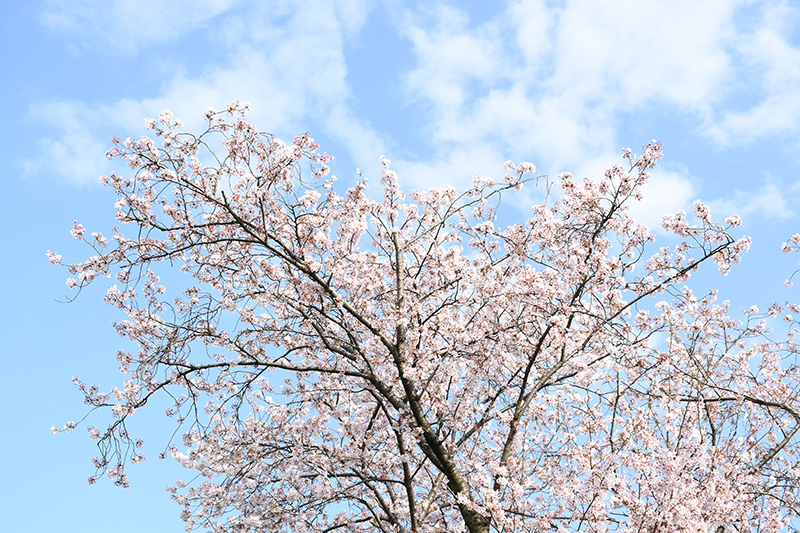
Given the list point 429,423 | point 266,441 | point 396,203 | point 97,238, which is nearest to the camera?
point 97,238

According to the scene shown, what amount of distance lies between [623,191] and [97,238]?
719 centimetres

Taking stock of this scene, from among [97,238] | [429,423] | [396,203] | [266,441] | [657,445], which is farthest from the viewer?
[396,203]

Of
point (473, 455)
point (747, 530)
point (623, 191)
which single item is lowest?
point (747, 530)

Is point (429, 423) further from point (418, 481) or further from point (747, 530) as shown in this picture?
point (747, 530)

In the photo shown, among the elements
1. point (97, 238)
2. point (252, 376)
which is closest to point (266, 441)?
point (252, 376)

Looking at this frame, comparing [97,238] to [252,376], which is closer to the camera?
[97,238]

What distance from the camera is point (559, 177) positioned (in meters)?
10.4

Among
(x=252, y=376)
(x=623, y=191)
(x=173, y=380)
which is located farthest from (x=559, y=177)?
(x=173, y=380)

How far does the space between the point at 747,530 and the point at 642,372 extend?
2928mm

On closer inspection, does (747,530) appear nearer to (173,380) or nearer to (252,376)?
(252,376)

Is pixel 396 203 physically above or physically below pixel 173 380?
above

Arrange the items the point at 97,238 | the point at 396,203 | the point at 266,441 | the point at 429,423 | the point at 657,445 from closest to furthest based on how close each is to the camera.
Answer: the point at 657,445 < the point at 97,238 < the point at 429,423 < the point at 266,441 < the point at 396,203

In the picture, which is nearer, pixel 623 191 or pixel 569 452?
pixel 623 191

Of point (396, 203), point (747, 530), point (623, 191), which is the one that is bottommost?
point (747, 530)
